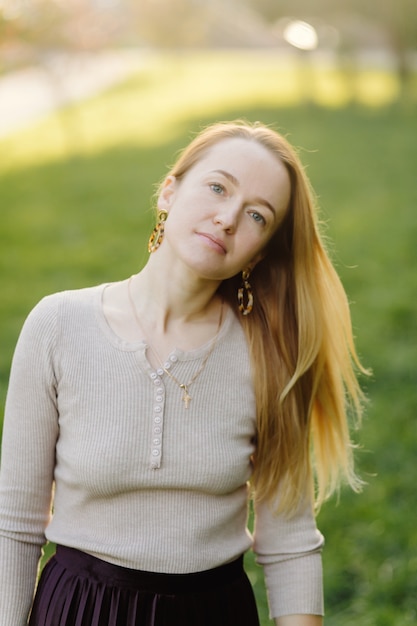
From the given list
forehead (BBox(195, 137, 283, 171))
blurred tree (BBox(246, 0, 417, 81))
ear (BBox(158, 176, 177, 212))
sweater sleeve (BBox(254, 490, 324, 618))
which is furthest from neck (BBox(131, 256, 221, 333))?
blurred tree (BBox(246, 0, 417, 81))

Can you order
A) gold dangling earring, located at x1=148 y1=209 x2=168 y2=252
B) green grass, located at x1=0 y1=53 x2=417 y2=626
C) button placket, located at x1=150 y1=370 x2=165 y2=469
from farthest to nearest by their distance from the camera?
green grass, located at x1=0 y1=53 x2=417 y2=626, gold dangling earring, located at x1=148 y1=209 x2=168 y2=252, button placket, located at x1=150 y1=370 x2=165 y2=469

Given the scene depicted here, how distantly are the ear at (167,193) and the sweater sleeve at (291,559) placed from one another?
26.1 inches

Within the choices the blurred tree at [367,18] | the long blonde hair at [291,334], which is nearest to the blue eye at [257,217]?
the long blonde hair at [291,334]

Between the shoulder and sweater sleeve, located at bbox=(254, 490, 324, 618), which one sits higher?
the shoulder

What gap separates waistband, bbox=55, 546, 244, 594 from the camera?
1783 mm

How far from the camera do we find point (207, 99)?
12859 millimetres

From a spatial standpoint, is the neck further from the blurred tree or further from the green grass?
the blurred tree

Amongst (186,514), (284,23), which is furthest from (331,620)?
(284,23)

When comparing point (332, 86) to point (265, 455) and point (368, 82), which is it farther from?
point (265, 455)

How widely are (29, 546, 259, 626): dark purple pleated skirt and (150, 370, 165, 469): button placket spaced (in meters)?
0.23

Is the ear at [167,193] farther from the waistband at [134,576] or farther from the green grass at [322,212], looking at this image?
the waistband at [134,576]

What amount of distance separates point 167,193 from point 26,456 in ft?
1.93

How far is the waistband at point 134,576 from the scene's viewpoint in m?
Result: 1.78

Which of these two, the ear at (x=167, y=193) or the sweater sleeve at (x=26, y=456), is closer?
the sweater sleeve at (x=26, y=456)
